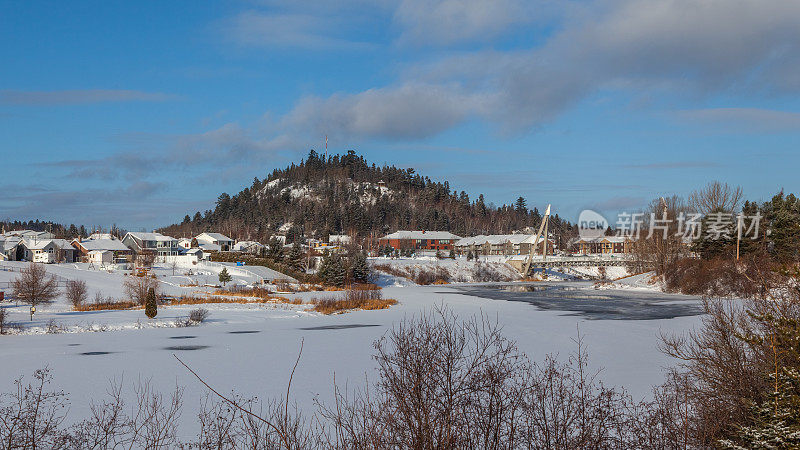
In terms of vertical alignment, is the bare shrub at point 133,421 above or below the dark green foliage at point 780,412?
below

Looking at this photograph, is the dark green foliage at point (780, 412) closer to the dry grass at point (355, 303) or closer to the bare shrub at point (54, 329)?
the bare shrub at point (54, 329)

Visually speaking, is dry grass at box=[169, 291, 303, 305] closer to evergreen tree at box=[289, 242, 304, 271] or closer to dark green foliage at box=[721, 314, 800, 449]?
evergreen tree at box=[289, 242, 304, 271]

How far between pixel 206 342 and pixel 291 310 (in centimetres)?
1472

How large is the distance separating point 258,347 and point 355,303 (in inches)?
824

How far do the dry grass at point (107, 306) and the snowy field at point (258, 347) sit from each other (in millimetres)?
1238

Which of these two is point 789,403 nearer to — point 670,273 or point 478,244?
point 670,273

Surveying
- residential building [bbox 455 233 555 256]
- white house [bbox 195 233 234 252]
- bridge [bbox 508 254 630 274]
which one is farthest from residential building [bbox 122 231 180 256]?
residential building [bbox 455 233 555 256]

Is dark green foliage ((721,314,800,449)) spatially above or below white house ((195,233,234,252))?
below

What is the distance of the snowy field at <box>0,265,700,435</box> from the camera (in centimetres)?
1595

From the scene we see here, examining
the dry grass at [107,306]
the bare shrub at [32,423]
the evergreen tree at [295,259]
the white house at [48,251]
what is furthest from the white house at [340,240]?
the bare shrub at [32,423]

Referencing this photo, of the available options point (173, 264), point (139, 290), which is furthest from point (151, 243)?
point (139, 290)

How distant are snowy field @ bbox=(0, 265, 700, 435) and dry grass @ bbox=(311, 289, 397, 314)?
1649mm

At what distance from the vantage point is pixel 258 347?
2281 cm

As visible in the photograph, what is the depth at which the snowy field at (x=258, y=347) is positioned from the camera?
15.9m
